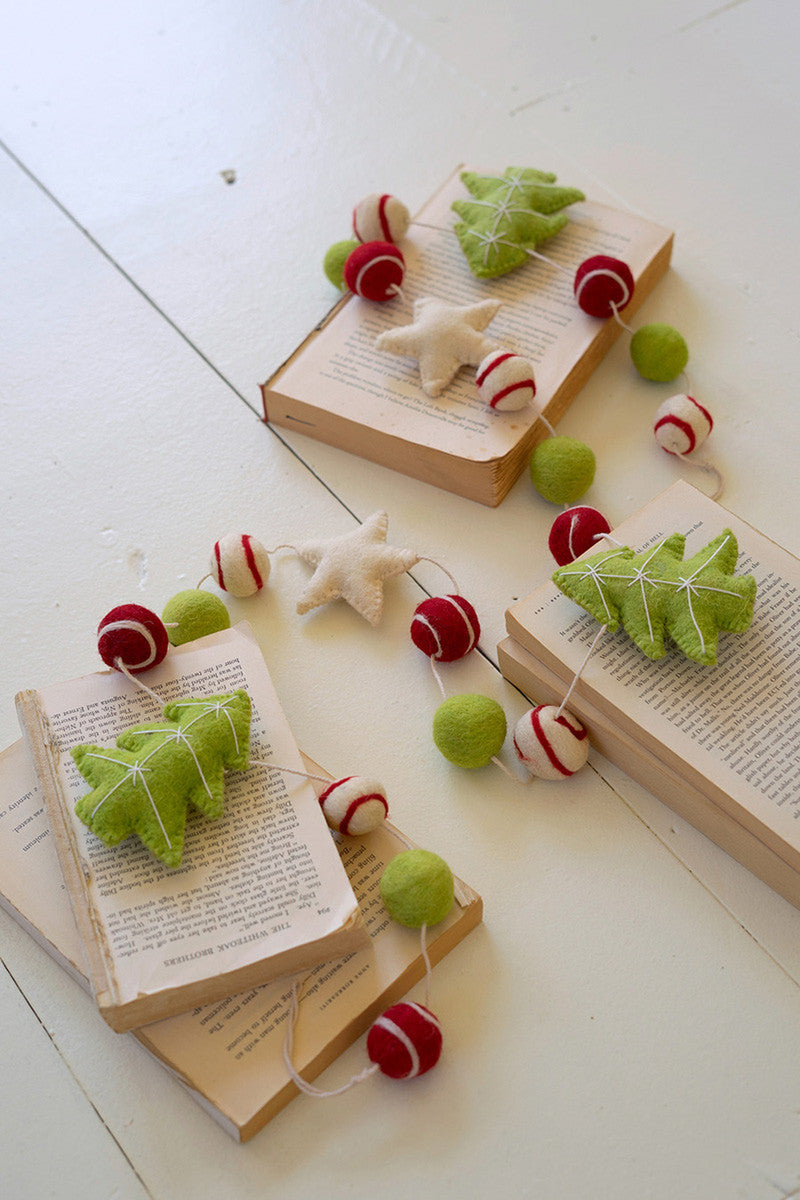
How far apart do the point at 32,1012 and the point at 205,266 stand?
741mm

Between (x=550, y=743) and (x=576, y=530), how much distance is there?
0.18m

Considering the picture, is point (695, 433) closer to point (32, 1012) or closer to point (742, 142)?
point (742, 142)

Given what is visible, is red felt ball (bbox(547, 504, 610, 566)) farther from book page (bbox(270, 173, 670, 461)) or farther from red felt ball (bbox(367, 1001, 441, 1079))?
red felt ball (bbox(367, 1001, 441, 1079))

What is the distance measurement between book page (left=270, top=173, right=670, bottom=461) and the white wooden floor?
54mm

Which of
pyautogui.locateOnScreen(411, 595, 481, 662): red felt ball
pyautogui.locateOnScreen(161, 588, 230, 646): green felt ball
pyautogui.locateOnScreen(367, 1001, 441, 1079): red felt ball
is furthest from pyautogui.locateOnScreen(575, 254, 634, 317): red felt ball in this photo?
pyautogui.locateOnScreen(367, 1001, 441, 1079): red felt ball

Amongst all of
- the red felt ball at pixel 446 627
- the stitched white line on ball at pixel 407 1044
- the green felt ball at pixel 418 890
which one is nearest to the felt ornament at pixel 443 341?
the red felt ball at pixel 446 627

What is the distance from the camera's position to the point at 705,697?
78 cm

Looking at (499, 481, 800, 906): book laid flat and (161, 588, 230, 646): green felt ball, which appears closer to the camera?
(499, 481, 800, 906): book laid flat

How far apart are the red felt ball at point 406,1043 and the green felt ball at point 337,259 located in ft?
2.28

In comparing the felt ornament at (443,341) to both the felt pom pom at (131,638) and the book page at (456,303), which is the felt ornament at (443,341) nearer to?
the book page at (456,303)

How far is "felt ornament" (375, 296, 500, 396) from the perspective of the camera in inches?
37.9

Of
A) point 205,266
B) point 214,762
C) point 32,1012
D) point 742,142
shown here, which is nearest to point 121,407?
point 205,266

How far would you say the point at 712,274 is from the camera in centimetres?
108

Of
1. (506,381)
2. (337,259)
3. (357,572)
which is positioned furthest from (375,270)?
(357,572)
